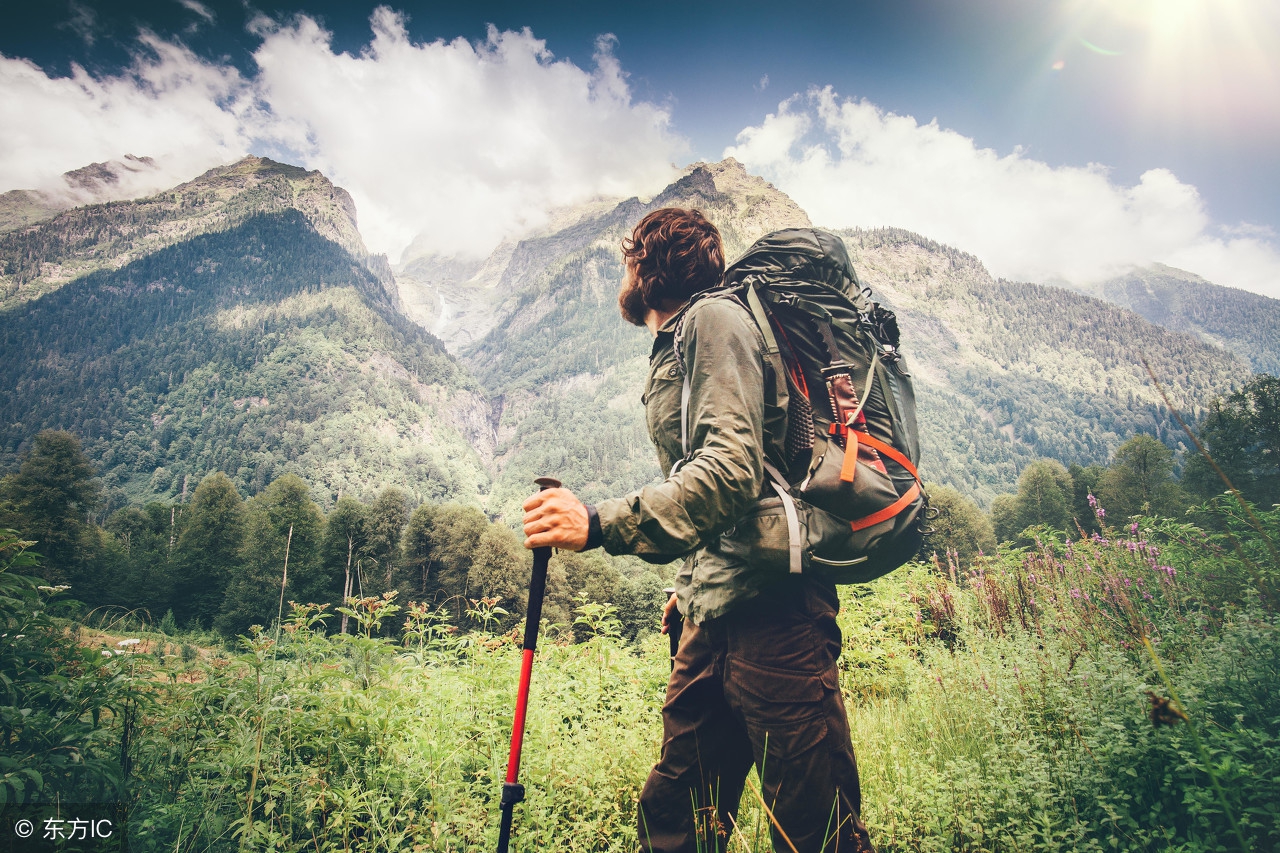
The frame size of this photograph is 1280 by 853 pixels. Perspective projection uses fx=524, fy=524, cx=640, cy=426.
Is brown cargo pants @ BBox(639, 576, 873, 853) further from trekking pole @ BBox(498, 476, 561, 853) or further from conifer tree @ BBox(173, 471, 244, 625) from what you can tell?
conifer tree @ BBox(173, 471, 244, 625)

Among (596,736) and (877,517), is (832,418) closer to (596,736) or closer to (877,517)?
(877,517)

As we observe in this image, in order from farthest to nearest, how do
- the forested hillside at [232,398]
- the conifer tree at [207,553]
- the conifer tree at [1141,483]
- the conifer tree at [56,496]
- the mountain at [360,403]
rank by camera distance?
the mountain at [360,403]
the forested hillside at [232,398]
the conifer tree at [207,553]
the conifer tree at [1141,483]
the conifer tree at [56,496]

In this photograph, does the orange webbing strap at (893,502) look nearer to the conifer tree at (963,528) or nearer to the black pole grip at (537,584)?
the black pole grip at (537,584)

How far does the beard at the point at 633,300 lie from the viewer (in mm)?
2424

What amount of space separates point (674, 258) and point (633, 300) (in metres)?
0.30

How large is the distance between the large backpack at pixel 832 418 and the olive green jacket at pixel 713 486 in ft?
0.29

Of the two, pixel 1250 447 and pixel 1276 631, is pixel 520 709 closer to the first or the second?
pixel 1276 631

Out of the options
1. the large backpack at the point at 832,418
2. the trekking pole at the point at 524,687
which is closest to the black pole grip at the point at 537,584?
the trekking pole at the point at 524,687

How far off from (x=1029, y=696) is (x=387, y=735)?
13.5 ft

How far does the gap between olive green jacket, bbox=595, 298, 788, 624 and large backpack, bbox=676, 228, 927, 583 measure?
3.5 inches

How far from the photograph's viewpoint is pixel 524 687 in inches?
78.3

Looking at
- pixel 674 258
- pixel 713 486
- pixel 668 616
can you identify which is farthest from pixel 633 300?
pixel 668 616

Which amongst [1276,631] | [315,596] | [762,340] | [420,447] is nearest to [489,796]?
[762,340]

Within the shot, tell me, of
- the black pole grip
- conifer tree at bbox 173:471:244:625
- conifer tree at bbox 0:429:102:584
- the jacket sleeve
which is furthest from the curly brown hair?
conifer tree at bbox 173:471:244:625
